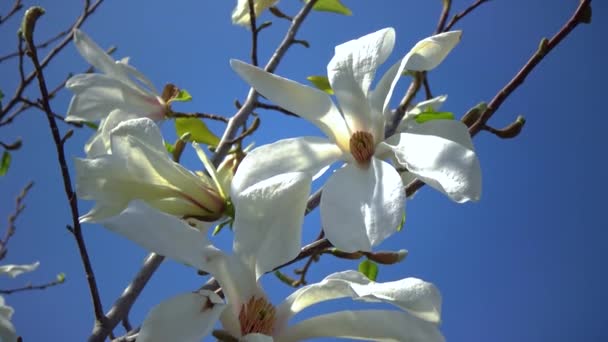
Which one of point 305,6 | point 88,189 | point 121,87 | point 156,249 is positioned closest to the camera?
point 156,249

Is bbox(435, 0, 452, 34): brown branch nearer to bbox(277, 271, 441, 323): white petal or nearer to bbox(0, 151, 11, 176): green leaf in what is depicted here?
bbox(277, 271, 441, 323): white petal

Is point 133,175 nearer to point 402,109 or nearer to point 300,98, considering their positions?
point 300,98

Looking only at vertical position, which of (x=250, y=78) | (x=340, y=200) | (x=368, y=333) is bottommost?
(x=368, y=333)

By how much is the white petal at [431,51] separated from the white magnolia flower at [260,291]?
184 mm

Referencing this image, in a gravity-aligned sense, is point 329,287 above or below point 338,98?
below

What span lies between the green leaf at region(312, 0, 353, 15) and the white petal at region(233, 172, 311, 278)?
2.45 feet

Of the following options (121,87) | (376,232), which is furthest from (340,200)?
(121,87)

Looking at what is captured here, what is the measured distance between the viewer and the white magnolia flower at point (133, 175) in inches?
23.0

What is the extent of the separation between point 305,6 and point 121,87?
0.46 meters

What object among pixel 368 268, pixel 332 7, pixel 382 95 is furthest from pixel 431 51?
pixel 332 7

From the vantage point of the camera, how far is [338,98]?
63 cm

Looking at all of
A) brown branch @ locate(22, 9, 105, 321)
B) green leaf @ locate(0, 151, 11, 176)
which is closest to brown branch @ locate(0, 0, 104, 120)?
green leaf @ locate(0, 151, 11, 176)

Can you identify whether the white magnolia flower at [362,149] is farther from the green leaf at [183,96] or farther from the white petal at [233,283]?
the green leaf at [183,96]

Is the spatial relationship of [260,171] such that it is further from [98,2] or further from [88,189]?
[98,2]
